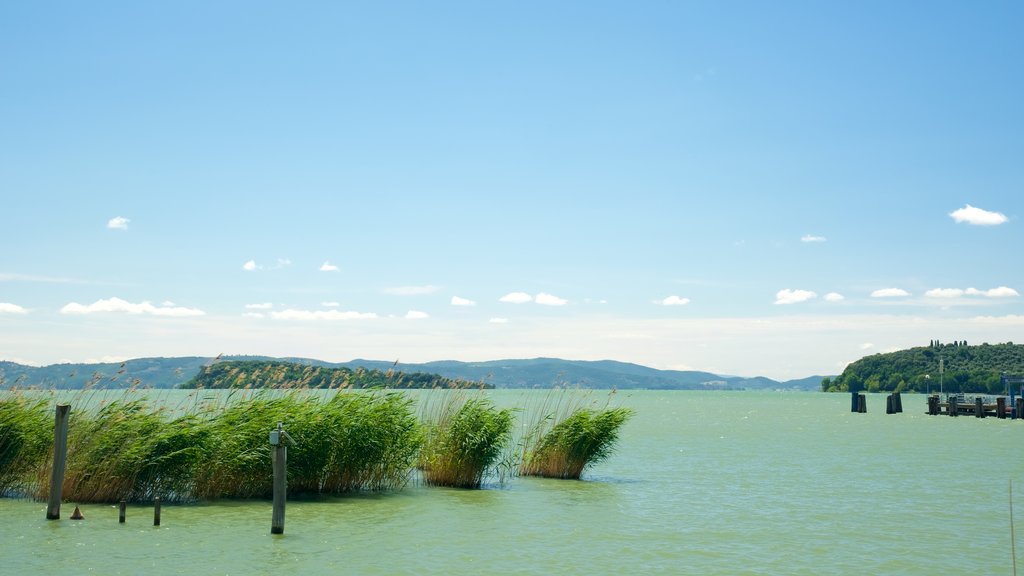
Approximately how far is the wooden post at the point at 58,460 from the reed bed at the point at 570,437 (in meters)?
15.2

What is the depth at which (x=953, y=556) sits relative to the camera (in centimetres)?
2066

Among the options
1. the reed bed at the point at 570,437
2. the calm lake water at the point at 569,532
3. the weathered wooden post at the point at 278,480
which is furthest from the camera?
the reed bed at the point at 570,437

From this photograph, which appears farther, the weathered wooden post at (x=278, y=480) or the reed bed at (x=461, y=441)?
the reed bed at (x=461, y=441)

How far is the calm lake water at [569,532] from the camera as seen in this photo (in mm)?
18266

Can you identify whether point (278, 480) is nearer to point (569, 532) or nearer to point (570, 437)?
point (569, 532)

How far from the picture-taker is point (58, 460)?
20.9 m

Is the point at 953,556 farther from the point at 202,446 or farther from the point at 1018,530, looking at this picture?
the point at 202,446

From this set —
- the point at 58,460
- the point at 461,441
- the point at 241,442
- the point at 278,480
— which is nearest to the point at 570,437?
the point at 461,441

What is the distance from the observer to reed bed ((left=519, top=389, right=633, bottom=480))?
30.8 m

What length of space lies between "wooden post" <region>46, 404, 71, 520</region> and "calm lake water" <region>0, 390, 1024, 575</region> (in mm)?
540

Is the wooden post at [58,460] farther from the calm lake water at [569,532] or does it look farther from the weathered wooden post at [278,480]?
the weathered wooden post at [278,480]

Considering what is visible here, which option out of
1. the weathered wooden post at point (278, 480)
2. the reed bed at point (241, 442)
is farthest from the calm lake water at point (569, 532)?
the reed bed at point (241, 442)

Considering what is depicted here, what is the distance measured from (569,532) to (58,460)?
1191 centimetres

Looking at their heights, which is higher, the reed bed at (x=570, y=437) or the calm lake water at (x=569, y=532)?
the reed bed at (x=570, y=437)
